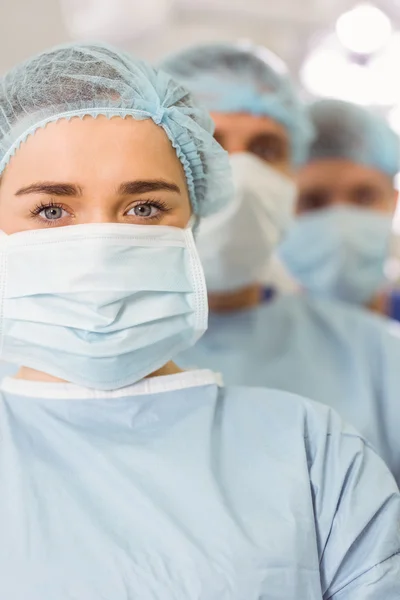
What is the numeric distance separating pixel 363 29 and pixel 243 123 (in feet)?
4.61

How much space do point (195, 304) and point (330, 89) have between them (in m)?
2.29

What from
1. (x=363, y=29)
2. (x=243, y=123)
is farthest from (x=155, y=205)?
(x=363, y=29)

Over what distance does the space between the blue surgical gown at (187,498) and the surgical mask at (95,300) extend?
2.8 inches

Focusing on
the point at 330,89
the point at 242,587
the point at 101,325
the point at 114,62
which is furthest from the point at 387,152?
the point at 242,587

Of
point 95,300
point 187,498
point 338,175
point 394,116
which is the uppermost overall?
point 394,116

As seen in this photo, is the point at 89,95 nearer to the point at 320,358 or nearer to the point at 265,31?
the point at 320,358

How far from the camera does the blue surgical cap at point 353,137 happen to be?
7.50 ft

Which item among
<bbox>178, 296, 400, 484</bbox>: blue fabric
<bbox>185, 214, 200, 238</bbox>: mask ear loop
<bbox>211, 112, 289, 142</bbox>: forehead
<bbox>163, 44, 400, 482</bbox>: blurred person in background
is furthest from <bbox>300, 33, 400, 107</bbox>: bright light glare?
<bbox>185, 214, 200, 238</bbox>: mask ear loop

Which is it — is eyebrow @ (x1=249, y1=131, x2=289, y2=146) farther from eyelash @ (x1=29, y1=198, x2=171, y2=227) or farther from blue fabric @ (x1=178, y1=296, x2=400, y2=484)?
eyelash @ (x1=29, y1=198, x2=171, y2=227)

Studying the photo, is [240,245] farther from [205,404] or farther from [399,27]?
[399,27]

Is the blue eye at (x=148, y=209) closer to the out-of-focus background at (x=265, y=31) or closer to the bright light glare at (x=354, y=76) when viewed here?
the out-of-focus background at (x=265, y=31)

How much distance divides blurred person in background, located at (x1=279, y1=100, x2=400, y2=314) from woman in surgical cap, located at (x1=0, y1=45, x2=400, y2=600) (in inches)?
46.4

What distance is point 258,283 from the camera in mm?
2049

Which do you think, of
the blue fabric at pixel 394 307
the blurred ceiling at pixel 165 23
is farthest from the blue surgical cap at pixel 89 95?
the blue fabric at pixel 394 307
